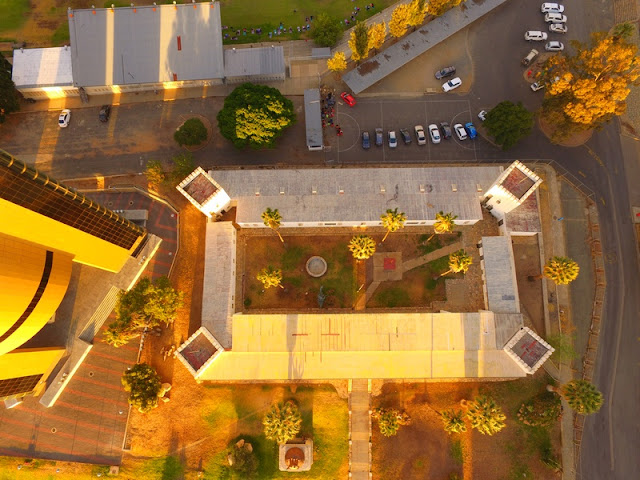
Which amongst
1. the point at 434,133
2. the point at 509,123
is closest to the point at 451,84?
the point at 434,133

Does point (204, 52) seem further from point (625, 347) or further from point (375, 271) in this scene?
point (625, 347)

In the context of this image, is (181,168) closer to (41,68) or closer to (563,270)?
(41,68)

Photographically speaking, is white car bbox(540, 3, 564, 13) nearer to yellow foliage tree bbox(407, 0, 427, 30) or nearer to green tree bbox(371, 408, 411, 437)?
yellow foliage tree bbox(407, 0, 427, 30)

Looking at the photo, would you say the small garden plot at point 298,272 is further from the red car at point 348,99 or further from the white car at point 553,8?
the white car at point 553,8

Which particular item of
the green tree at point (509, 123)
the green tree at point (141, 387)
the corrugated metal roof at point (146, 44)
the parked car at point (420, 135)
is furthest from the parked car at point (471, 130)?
the green tree at point (141, 387)

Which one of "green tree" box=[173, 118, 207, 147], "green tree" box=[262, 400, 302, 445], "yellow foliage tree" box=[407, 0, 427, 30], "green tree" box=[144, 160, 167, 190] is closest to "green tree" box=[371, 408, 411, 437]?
"green tree" box=[262, 400, 302, 445]

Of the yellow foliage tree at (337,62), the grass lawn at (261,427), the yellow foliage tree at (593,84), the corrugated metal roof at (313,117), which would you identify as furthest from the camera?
the corrugated metal roof at (313,117)

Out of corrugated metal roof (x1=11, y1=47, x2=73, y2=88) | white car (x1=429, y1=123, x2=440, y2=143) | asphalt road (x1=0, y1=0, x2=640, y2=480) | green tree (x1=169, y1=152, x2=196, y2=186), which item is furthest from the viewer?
corrugated metal roof (x1=11, y1=47, x2=73, y2=88)
